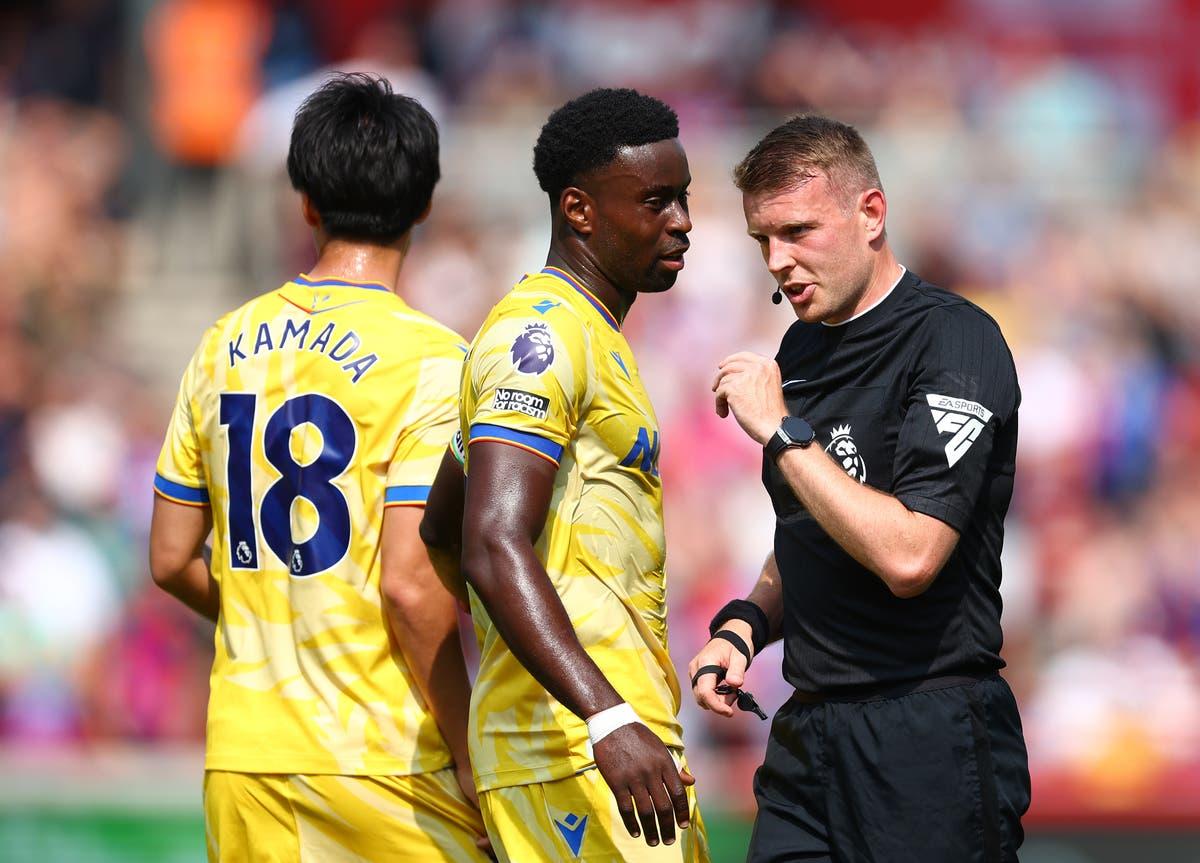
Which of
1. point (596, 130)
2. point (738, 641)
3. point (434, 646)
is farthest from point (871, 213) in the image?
point (434, 646)

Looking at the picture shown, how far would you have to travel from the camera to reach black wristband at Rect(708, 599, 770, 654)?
14.4ft

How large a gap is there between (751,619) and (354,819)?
1141 millimetres

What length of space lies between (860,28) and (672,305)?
536cm

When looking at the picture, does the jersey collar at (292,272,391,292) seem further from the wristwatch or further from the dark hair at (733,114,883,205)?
the wristwatch

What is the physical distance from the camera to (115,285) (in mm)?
13180

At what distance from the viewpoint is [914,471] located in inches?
152

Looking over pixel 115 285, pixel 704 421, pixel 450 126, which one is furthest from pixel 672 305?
pixel 115 285

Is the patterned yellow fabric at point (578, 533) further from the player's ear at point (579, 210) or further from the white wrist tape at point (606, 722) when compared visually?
the white wrist tape at point (606, 722)

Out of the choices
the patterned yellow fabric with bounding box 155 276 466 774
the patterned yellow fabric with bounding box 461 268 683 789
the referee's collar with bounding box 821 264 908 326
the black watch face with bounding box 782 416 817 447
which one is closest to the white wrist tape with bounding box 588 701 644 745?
the patterned yellow fabric with bounding box 461 268 683 789

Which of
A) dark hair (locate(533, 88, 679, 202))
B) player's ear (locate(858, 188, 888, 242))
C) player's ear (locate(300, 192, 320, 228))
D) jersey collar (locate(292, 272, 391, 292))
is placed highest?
dark hair (locate(533, 88, 679, 202))

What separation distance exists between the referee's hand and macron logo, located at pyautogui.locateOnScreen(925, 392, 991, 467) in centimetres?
78

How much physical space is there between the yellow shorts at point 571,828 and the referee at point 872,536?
39cm

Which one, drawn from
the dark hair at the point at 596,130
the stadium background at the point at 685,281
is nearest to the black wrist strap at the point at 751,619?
the dark hair at the point at 596,130

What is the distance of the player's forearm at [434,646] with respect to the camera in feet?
14.1
